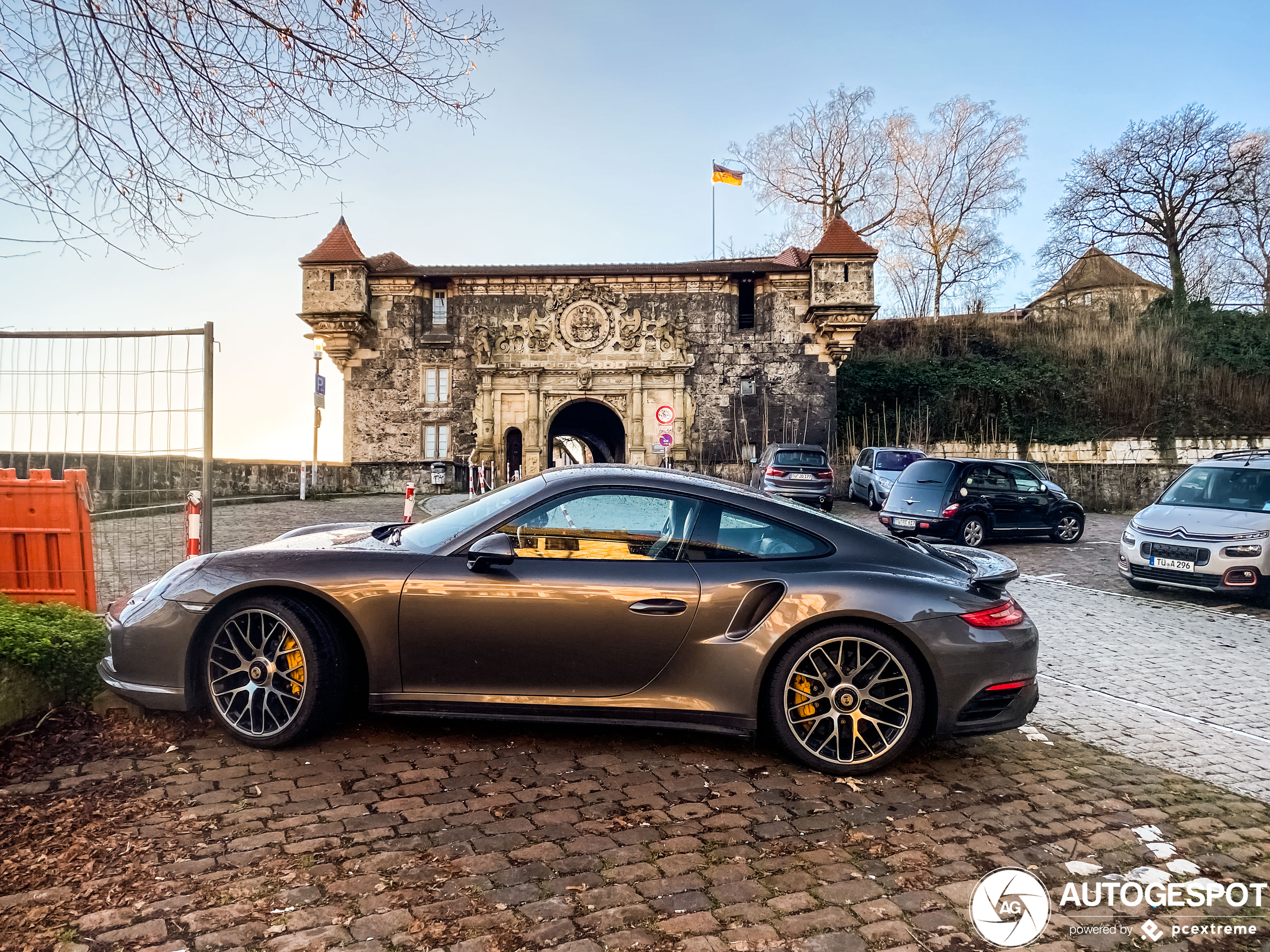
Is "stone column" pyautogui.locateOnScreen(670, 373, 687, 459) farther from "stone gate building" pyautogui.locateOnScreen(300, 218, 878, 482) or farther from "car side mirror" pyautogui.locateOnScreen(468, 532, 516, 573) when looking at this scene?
"car side mirror" pyautogui.locateOnScreen(468, 532, 516, 573)

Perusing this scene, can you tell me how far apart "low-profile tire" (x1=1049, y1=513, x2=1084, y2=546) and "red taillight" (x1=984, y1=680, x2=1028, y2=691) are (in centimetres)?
1200

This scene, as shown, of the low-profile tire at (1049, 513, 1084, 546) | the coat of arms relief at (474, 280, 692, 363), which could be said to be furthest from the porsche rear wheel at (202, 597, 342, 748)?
the coat of arms relief at (474, 280, 692, 363)

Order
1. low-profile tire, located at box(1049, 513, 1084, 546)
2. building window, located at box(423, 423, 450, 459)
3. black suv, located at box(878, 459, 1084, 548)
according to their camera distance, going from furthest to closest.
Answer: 1. building window, located at box(423, 423, 450, 459)
2. low-profile tire, located at box(1049, 513, 1084, 546)
3. black suv, located at box(878, 459, 1084, 548)

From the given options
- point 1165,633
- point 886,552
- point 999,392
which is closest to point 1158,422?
point 999,392

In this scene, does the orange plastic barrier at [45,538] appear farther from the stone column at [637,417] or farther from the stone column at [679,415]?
the stone column at [679,415]

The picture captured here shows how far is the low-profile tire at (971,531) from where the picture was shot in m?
13.3

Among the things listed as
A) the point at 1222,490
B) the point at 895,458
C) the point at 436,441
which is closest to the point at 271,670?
the point at 1222,490

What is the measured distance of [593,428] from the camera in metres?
38.3

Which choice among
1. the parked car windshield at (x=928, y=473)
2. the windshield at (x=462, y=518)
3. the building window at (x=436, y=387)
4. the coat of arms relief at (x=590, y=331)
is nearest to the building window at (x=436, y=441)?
the building window at (x=436, y=387)

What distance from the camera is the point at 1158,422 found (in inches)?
1131

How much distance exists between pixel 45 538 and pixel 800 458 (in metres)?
16.7

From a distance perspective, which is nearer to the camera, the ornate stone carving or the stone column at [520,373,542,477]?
the stone column at [520,373,542,477]

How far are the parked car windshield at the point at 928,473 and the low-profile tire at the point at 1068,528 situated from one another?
244 cm

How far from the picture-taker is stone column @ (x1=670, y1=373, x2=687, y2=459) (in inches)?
1176
